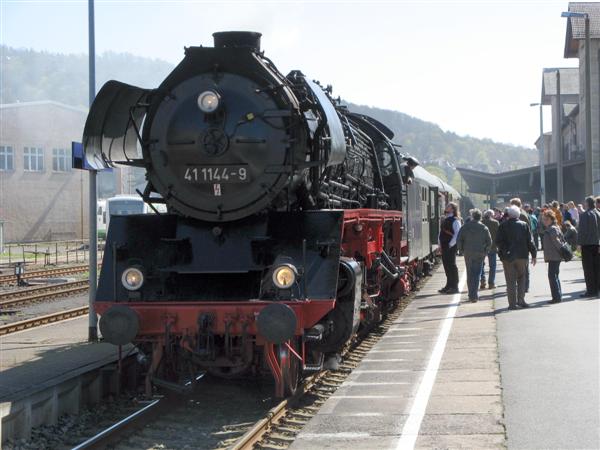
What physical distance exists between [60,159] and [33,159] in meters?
1.62

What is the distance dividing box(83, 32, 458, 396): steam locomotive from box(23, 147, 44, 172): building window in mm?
43986

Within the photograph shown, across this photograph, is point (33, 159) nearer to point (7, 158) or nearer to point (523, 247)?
point (7, 158)

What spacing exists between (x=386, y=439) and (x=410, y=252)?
7972mm

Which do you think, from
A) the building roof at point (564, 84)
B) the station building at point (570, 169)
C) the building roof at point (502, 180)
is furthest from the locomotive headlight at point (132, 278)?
the building roof at point (564, 84)

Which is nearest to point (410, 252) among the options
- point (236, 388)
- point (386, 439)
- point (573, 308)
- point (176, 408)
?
point (573, 308)

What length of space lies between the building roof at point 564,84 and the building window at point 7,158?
151ft

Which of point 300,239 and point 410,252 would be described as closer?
point 300,239

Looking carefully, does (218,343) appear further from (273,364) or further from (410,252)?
(410,252)

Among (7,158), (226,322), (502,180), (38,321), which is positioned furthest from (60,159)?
(226,322)

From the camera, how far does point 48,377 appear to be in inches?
346

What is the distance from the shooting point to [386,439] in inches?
261

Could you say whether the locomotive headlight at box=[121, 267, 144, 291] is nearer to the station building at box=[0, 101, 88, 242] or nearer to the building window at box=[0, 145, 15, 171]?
the station building at box=[0, 101, 88, 242]

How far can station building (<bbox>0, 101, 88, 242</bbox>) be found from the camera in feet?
164

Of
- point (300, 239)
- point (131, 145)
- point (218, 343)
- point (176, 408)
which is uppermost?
point (131, 145)
